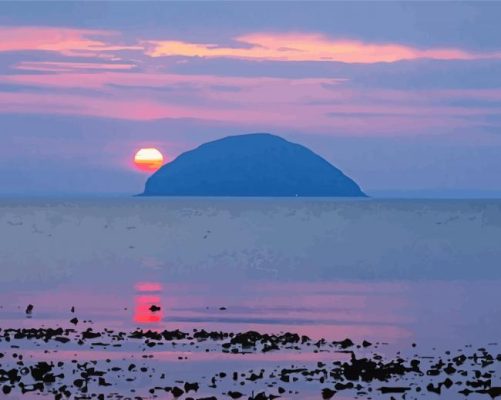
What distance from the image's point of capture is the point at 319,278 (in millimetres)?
78062

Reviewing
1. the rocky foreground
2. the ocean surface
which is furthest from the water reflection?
the rocky foreground

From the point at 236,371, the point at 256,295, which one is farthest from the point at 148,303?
the point at 236,371

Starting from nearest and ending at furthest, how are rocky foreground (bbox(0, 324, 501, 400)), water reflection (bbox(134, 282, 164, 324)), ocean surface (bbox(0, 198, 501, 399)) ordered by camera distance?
rocky foreground (bbox(0, 324, 501, 400)) < ocean surface (bbox(0, 198, 501, 399)) < water reflection (bbox(134, 282, 164, 324))

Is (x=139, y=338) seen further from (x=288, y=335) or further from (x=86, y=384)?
(x=86, y=384)

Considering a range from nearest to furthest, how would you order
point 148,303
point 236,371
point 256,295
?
point 236,371 < point 148,303 < point 256,295

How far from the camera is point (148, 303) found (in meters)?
57.0

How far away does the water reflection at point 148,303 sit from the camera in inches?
1933

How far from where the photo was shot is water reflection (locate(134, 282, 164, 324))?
161ft

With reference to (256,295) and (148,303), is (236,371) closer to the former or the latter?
(148,303)

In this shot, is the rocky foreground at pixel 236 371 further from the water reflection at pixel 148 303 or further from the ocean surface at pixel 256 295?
the water reflection at pixel 148 303

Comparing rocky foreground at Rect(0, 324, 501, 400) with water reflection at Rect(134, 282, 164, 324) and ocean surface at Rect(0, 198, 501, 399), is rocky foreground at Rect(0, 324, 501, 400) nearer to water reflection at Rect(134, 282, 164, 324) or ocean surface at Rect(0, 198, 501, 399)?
ocean surface at Rect(0, 198, 501, 399)

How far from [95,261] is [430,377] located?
64.9 metres

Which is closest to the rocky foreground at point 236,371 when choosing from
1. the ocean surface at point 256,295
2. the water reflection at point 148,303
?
the ocean surface at point 256,295

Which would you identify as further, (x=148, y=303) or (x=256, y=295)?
(x=256, y=295)
